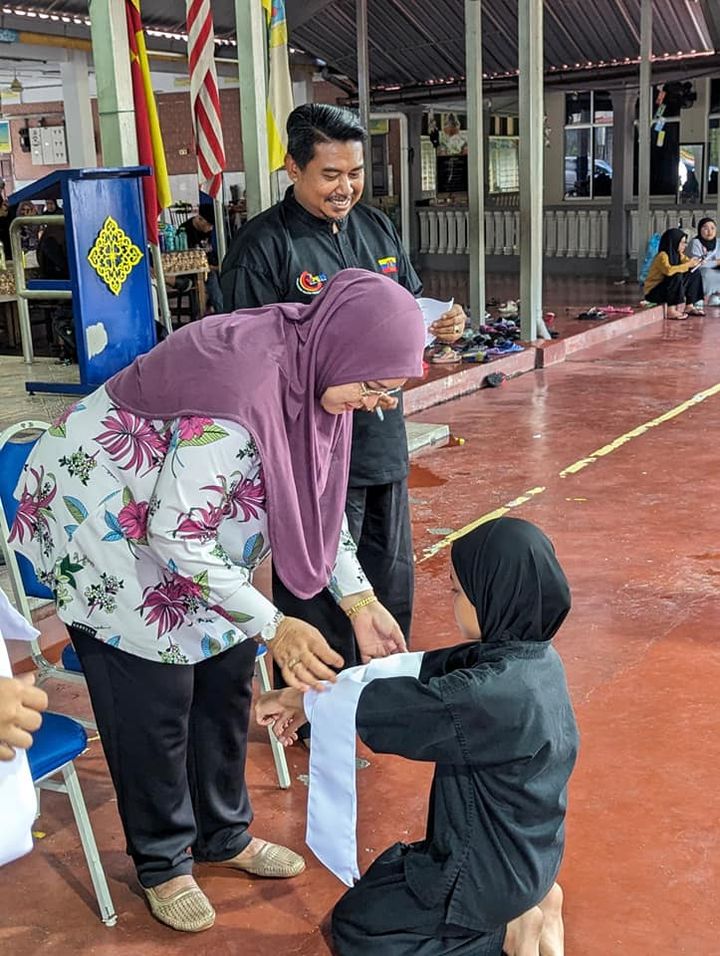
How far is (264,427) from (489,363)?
7158mm

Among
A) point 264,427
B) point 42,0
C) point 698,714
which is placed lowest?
point 698,714

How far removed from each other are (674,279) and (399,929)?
11.3 meters

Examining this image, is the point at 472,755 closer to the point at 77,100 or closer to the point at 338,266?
the point at 338,266

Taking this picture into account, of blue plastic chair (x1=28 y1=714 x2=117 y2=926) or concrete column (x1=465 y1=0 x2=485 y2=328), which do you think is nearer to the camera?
blue plastic chair (x1=28 y1=714 x2=117 y2=926)

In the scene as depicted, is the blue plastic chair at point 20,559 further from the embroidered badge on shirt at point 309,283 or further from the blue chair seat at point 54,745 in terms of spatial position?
the embroidered badge on shirt at point 309,283

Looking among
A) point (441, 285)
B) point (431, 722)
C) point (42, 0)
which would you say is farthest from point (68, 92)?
point (431, 722)

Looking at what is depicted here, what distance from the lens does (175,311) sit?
38.6 ft

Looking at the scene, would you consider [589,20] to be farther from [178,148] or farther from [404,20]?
[178,148]

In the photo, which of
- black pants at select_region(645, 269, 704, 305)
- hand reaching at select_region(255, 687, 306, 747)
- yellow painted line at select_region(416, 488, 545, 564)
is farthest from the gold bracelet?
black pants at select_region(645, 269, 704, 305)

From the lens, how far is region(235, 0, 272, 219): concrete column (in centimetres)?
565

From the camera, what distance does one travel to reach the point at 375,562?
325 centimetres

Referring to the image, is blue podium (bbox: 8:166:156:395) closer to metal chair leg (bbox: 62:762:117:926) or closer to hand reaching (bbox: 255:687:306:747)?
metal chair leg (bbox: 62:762:117:926)

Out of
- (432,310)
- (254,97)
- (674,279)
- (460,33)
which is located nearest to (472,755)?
(432,310)

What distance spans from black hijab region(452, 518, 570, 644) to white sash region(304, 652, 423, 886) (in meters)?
0.23
